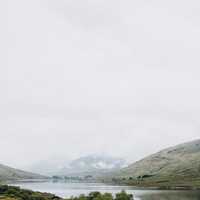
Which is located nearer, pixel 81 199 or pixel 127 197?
pixel 81 199

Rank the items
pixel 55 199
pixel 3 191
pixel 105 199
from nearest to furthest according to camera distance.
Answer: pixel 105 199
pixel 55 199
pixel 3 191

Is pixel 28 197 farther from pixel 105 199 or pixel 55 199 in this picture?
pixel 105 199

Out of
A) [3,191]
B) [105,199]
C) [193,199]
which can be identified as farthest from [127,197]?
[3,191]

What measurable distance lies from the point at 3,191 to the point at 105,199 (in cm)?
6778

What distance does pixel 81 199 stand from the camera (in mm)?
146875

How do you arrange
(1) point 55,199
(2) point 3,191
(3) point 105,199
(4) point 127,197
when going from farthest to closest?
(2) point 3,191 < (1) point 55,199 < (4) point 127,197 < (3) point 105,199

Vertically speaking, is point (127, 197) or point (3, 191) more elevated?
point (3, 191)

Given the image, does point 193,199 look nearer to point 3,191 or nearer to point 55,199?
point 55,199

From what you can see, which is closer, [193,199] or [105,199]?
[105,199]

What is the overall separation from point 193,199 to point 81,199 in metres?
74.7

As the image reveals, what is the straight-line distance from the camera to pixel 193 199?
195 m

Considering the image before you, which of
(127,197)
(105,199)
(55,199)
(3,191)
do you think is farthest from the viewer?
(3,191)

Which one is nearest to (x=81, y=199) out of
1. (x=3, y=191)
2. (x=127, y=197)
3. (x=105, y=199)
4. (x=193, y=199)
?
(x=105, y=199)

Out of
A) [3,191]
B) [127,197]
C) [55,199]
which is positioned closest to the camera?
[127,197]
